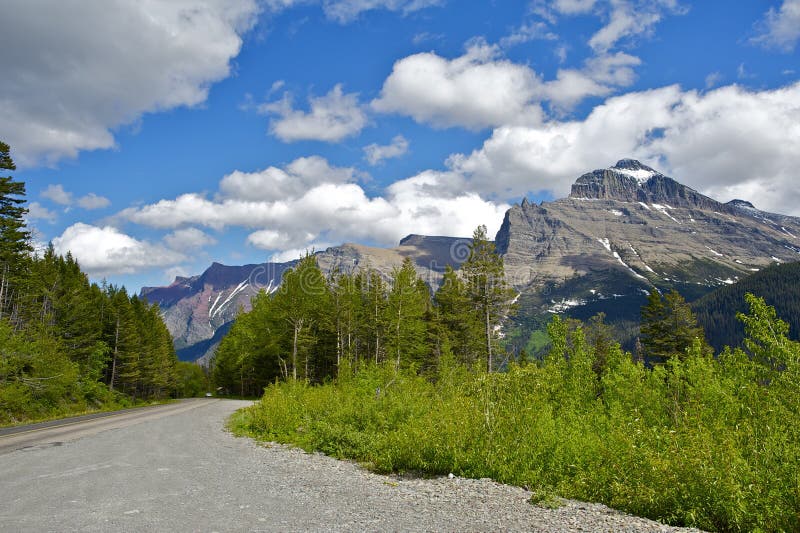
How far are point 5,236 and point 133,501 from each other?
37.7 m

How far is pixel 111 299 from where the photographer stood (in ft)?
199

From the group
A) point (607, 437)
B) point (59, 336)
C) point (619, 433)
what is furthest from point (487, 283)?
point (59, 336)

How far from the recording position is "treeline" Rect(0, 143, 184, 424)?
32.4 meters

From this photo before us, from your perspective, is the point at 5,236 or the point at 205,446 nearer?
the point at 205,446

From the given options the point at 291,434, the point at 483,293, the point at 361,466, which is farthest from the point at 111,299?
the point at 361,466

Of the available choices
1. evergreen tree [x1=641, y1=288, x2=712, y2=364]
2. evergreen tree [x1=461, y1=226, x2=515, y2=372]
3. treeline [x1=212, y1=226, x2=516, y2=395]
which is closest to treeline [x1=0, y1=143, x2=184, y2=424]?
treeline [x1=212, y1=226, x2=516, y2=395]

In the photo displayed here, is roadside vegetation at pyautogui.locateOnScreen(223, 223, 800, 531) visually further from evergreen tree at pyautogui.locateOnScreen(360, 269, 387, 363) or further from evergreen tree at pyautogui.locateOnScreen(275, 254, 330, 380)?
evergreen tree at pyautogui.locateOnScreen(360, 269, 387, 363)

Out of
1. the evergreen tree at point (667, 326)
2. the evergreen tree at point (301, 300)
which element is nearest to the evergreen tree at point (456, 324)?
the evergreen tree at point (301, 300)

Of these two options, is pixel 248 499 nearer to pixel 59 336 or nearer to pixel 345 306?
pixel 345 306

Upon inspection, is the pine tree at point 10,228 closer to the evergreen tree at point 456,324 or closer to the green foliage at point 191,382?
the evergreen tree at point 456,324

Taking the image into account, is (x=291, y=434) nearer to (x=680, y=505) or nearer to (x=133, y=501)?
(x=133, y=501)

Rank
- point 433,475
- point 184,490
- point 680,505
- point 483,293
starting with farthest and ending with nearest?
point 483,293 → point 433,475 → point 184,490 → point 680,505

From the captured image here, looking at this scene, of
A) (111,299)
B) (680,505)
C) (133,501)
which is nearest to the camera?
(680,505)

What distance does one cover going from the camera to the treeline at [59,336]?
106ft
